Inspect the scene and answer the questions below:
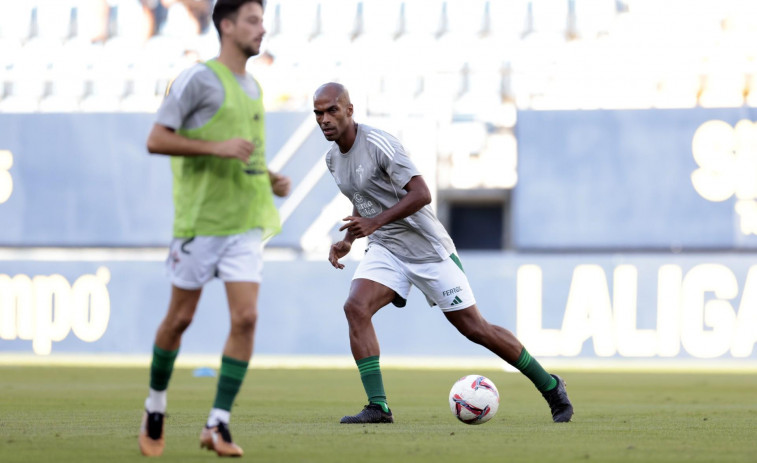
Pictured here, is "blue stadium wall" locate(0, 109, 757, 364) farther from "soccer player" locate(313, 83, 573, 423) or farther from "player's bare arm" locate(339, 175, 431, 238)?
"player's bare arm" locate(339, 175, 431, 238)

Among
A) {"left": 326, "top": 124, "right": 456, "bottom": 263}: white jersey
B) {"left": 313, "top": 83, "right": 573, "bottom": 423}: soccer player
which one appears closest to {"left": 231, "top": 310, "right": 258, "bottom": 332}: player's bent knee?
{"left": 313, "top": 83, "right": 573, "bottom": 423}: soccer player

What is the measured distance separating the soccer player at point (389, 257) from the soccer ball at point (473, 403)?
0.26 meters

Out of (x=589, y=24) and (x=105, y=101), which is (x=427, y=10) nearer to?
(x=589, y=24)

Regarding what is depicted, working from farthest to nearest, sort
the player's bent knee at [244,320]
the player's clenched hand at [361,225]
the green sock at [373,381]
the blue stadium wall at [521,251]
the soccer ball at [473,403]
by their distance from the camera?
1. the blue stadium wall at [521,251]
2. the green sock at [373,381]
3. the soccer ball at [473,403]
4. the player's clenched hand at [361,225]
5. the player's bent knee at [244,320]

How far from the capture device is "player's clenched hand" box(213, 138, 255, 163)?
16.4 feet

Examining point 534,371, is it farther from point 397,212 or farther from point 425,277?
point 397,212

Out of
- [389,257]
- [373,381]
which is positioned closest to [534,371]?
[373,381]

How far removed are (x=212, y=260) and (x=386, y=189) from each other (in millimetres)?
2365

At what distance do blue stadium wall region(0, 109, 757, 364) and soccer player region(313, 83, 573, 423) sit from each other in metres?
10.8

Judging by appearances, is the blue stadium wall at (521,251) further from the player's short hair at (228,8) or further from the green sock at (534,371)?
the player's short hair at (228,8)

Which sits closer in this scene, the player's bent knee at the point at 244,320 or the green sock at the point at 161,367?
the player's bent knee at the point at 244,320

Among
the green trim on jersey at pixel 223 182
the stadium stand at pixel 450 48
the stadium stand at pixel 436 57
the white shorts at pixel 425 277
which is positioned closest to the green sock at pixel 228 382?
the green trim on jersey at pixel 223 182

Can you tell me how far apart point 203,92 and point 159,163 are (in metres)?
15.0

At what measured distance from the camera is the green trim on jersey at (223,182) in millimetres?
5181
